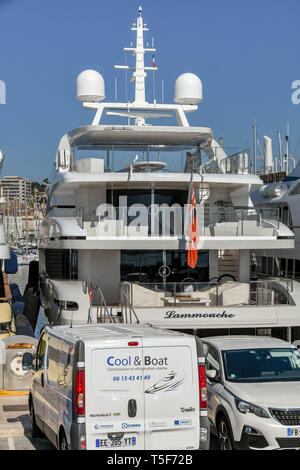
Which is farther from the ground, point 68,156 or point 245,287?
point 68,156

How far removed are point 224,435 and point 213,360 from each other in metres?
1.63

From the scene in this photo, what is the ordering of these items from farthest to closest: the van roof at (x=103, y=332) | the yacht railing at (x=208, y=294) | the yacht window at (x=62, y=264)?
the yacht window at (x=62, y=264)
the yacht railing at (x=208, y=294)
the van roof at (x=103, y=332)

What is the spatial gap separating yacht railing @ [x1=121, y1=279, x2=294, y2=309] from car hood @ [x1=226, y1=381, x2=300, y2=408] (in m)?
7.26

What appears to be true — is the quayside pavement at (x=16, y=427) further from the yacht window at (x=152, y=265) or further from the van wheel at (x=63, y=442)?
the yacht window at (x=152, y=265)

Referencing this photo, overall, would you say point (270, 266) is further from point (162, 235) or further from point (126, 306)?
point (126, 306)

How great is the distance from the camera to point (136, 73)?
25.5 metres

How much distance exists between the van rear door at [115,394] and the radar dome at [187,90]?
56.6ft

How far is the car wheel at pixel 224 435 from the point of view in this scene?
380 inches

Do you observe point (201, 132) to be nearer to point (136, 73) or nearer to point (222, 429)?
point (136, 73)

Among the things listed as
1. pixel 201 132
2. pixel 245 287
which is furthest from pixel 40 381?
pixel 201 132

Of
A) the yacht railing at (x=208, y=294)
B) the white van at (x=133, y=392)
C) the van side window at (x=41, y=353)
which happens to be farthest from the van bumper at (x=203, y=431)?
the yacht railing at (x=208, y=294)
